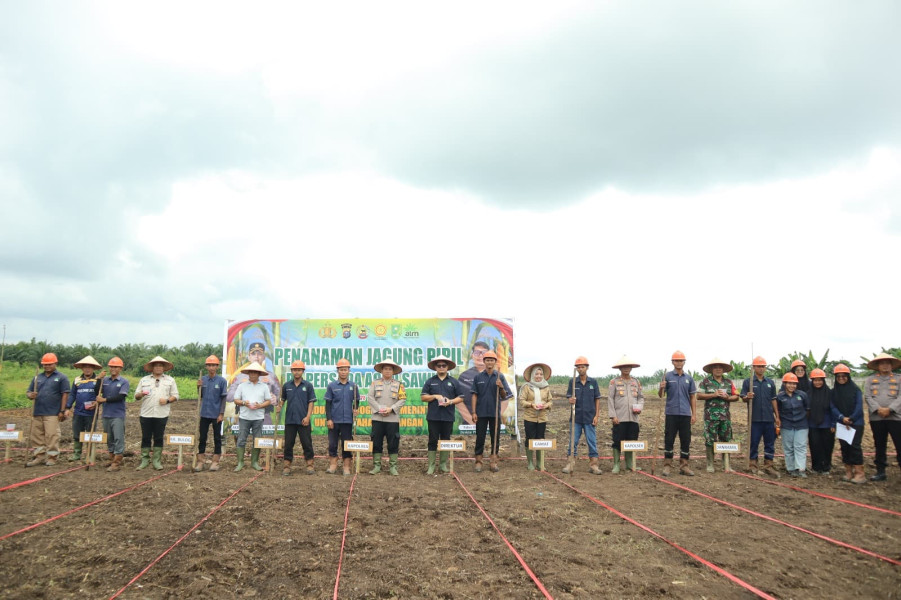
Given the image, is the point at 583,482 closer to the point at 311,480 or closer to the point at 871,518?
the point at 871,518

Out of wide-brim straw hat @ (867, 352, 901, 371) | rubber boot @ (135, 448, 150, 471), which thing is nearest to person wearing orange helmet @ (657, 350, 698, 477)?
wide-brim straw hat @ (867, 352, 901, 371)

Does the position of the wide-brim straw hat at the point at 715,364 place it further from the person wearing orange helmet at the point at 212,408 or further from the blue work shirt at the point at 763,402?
the person wearing orange helmet at the point at 212,408

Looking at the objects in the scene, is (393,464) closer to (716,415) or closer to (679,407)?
(679,407)

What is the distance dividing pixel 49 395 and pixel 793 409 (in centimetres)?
1250

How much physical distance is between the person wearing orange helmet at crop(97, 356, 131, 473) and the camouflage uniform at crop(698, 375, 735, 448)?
31.5 feet

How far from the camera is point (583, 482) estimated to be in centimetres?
856

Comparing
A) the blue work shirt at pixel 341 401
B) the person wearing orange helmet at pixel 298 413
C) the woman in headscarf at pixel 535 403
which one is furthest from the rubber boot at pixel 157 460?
the woman in headscarf at pixel 535 403

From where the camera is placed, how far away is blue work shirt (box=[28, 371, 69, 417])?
983 centimetres

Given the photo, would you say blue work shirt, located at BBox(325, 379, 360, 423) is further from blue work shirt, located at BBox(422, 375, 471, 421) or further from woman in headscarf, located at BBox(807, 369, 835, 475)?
woman in headscarf, located at BBox(807, 369, 835, 475)

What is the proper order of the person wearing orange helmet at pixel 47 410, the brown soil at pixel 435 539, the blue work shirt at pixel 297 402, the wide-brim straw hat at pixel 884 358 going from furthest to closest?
the person wearing orange helmet at pixel 47 410, the blue work shirt at pixel 297 402, the wide-brim straw hat at pixel 884 358, the brown soil at pixel 435 539

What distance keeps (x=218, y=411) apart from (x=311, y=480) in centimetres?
209

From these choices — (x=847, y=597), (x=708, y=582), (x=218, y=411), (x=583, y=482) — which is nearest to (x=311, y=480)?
(x=218, y=411)

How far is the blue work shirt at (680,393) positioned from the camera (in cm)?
911

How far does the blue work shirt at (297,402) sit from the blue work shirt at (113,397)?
273cm
